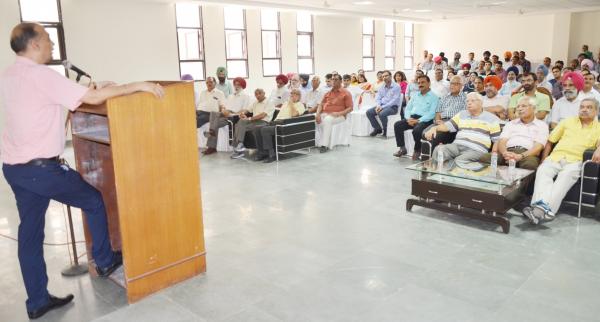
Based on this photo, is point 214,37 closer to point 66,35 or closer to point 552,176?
point 66,35

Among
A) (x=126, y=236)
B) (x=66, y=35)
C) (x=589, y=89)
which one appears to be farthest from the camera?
(x=66, y=35)

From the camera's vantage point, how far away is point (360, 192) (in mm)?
5012

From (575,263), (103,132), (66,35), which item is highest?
(66,35)

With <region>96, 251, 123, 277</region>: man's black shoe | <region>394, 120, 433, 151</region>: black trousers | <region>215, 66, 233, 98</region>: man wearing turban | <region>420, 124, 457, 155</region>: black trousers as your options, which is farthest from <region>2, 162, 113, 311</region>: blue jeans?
<region>215, 66, 233, 98</region>: man wearing turban

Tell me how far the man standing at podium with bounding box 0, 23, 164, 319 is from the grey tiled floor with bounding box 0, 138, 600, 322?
0.36 meters

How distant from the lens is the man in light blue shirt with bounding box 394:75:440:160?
662 centimetres

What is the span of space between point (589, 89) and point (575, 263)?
125 inches

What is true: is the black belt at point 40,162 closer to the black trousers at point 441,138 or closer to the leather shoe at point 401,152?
the black trousers at point 441,138

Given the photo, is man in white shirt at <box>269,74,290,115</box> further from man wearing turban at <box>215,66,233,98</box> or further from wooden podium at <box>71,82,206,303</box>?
wooden podium at <box>71,82,206,303</box>

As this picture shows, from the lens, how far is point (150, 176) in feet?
8.78

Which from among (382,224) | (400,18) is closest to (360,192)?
(382,224)

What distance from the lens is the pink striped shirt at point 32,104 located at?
2.33 meters

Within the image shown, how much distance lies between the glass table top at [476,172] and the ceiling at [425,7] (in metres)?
6.85

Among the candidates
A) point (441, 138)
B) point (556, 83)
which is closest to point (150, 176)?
point (441, 138)
